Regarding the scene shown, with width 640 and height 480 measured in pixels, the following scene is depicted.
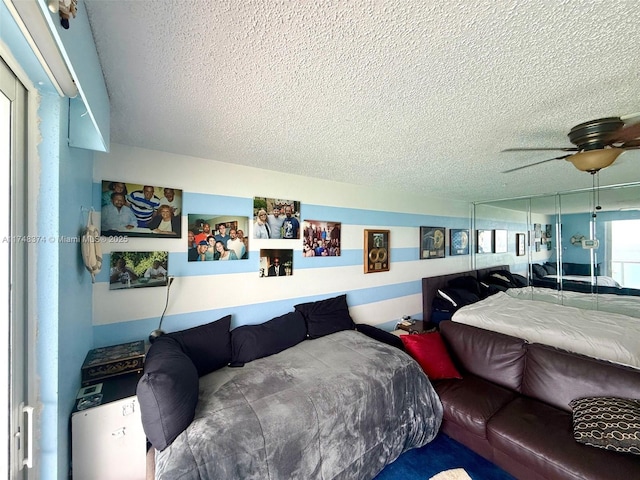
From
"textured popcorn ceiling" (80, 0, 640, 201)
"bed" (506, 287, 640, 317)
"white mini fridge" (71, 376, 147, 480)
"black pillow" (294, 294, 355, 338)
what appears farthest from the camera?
"bed" (506, 287, 640, 317)

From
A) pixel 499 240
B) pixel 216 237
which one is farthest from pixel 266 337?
pixel 499 240

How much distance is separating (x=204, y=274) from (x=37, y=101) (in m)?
1.51

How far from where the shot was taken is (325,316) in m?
2.74

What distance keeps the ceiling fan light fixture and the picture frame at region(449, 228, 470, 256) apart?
2875 millimetres

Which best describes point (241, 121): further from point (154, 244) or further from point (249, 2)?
point (154, 244)

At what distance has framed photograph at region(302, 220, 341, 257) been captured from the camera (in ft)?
9.32

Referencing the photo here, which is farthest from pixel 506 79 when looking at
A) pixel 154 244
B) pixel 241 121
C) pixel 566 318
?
pixel 566 318

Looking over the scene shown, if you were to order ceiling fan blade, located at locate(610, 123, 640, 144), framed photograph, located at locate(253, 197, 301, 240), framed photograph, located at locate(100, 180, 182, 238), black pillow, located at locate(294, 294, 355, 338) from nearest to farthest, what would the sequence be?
ceiling fan blade, located at locate(610, 123, 640, 144), framed photograph, located at locate(100, 180, 182, 238), framed photograph, located at locate(253, 197, 301, 240), black pillow, located at locate(294, 294, 355, 338)

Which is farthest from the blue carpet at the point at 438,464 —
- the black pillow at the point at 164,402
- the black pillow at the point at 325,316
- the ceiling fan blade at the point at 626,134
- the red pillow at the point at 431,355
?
the ceiling fan blade at the point at 626,134

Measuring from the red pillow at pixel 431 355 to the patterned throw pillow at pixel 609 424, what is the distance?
0.82 meters

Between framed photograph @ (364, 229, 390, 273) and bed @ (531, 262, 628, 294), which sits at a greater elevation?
framed photograph @ (364, 229, 390, 273)

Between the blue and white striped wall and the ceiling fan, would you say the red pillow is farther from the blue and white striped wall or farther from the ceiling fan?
the ceiling fan

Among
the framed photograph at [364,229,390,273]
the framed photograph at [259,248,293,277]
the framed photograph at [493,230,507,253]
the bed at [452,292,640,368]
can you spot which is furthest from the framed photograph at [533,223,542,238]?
the framed photograph at [259,248,293,277]

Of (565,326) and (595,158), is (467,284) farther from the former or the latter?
(595,158)
